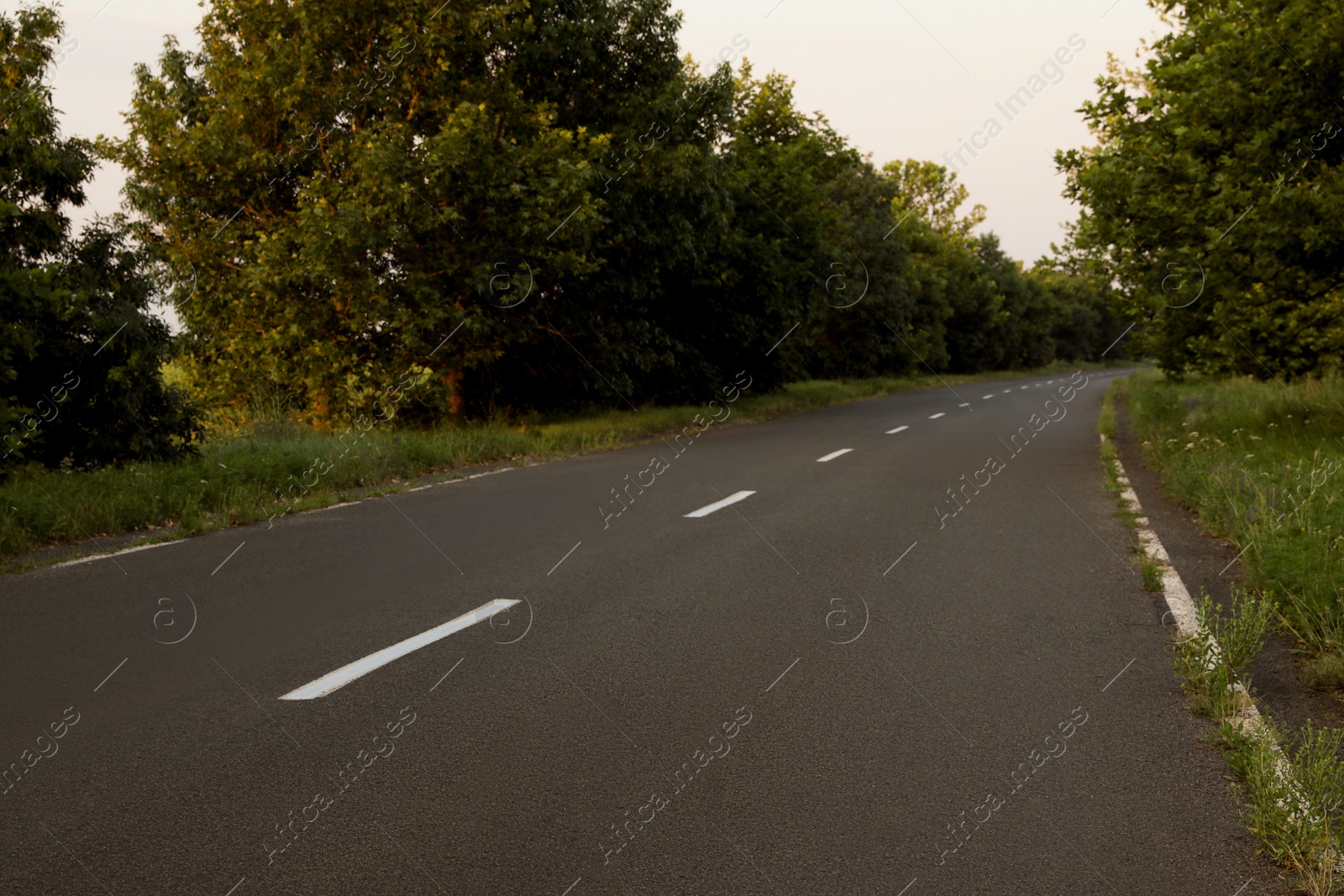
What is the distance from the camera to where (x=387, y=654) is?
216 inches

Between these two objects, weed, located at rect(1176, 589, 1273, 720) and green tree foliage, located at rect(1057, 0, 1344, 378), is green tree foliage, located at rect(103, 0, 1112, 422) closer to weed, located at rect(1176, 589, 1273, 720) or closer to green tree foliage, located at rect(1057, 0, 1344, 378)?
green tree foliage, located at rect(1057, 0, 1344, 378)

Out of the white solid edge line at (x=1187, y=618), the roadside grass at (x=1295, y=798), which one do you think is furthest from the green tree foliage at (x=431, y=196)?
the roadside grass at (x=1295, y=798)

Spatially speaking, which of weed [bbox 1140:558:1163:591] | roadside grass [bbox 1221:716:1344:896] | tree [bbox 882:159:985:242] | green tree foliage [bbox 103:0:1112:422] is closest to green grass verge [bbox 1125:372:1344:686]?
weed [bbox 1140:558:1163:591]

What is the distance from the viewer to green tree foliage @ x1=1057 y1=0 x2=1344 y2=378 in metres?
12.8

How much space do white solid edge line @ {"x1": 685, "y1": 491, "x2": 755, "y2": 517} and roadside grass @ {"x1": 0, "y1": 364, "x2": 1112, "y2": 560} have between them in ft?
12.9

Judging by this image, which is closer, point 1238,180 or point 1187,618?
point 1187,618

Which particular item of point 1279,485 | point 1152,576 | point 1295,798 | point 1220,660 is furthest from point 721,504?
point 1295,798

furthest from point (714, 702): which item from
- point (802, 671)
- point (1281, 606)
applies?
point (1281, 606)

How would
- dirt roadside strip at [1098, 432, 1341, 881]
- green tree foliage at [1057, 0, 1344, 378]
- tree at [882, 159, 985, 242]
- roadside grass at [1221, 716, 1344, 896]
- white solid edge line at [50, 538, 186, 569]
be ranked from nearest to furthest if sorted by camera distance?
1. roadside grass at [1221, 716, 1344, 896]
2. dirt roadside strip at [1098, 432, 1341, 881]
3. white solid edge line at [50, 538, 186, 569]
4. green tree foliage at [1057, 0, 1344, 378]
5. tree at [882, 159, 985, 242]

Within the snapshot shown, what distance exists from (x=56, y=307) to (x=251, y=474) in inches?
97.7

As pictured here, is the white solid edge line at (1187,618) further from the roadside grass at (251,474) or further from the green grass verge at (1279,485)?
the roadside grass at (251,474)

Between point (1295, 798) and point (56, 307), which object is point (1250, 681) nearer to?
point (1295, 798)

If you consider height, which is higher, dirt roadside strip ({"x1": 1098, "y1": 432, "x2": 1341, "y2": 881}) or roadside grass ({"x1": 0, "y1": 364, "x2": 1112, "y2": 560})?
dirt roadside strip ({"x1": 1098, "y1": 432, "x2": 1341, "y2": 881})

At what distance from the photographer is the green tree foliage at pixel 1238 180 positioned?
12.8 metres
